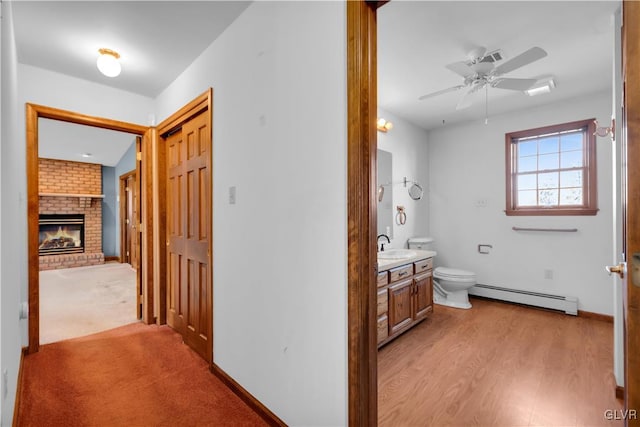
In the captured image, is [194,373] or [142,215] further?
[142,215]

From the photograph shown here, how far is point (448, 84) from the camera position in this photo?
303 cm

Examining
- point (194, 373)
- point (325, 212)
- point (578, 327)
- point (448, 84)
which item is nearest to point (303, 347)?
point (325, 212)

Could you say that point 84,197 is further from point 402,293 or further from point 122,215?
point 402,293

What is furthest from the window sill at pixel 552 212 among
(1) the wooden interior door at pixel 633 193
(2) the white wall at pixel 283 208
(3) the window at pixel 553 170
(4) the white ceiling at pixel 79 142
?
(4) the white ceiling at pixel 79 142

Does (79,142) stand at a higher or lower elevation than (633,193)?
higher

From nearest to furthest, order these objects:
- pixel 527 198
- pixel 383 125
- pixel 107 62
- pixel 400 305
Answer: pixel 107 62 < pixel 400 305 < pixel 383 125 < pixel 527 198

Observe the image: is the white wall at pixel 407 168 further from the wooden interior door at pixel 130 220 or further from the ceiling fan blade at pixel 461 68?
the wooden interior door at pixel 130 220

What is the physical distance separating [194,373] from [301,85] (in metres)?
2.14

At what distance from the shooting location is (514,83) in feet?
8.13

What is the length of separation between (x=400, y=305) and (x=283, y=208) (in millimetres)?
1779

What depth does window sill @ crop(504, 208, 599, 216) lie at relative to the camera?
3.34 m

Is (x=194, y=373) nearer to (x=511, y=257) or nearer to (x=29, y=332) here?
(x=29, y=332)

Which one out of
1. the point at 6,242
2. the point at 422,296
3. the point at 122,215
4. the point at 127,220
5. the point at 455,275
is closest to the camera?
the point at 6,242

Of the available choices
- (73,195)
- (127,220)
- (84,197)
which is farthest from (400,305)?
(84,197)
